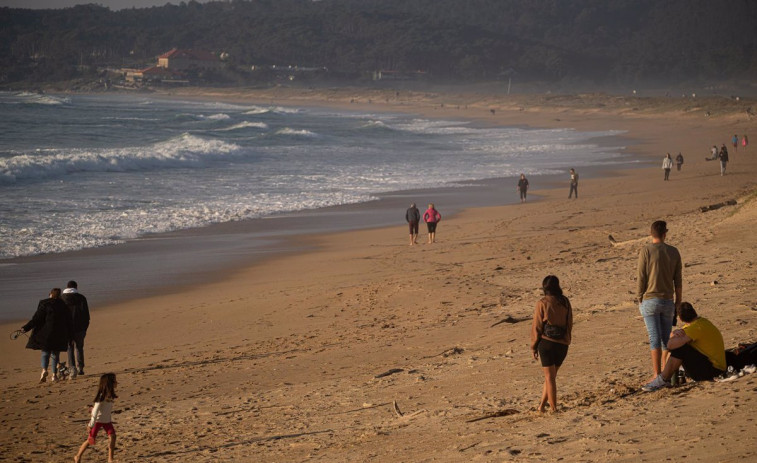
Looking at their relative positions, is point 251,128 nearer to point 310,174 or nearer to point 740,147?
point 310,174

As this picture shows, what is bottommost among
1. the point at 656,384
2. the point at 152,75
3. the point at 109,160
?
the point at 656,384

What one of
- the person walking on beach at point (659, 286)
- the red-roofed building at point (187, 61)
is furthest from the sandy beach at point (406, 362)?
the red-roofed building at point (187, 61)

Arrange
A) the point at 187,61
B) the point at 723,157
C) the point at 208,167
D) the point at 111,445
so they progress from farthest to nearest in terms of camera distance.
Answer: the point at 187,61 → the point at 208,167 → the point at 723,157 → the point at 111,445

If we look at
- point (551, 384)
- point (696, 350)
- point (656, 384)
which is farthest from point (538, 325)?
point (696, 350)

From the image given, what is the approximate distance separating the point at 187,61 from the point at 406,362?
166929 mm

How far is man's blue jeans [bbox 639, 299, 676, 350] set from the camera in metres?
7.16

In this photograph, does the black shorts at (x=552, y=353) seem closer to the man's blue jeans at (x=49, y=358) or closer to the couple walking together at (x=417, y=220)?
the man's blue jeans at (x=49, y=358)

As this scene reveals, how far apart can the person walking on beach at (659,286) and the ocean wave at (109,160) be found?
27.3m

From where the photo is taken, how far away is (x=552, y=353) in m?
6.80

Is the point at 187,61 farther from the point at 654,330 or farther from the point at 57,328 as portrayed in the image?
the point at 654,330

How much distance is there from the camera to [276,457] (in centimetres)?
703

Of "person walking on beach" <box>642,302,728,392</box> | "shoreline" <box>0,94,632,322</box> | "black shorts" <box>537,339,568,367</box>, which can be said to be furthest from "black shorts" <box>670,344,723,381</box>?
"shoreline" <box>0,94,632,322</box>

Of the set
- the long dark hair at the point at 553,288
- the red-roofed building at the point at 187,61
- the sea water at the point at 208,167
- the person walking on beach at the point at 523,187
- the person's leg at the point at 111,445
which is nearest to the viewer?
the long dark hair at the point at 553,288

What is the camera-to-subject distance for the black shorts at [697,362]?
6.82m
